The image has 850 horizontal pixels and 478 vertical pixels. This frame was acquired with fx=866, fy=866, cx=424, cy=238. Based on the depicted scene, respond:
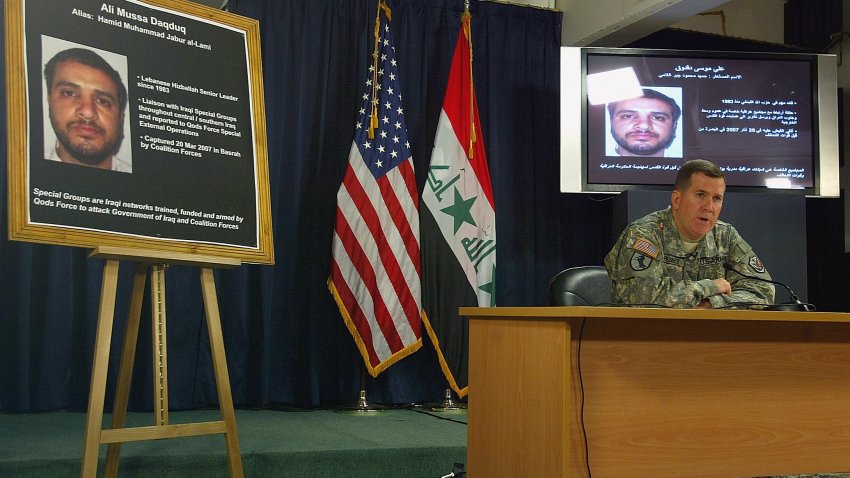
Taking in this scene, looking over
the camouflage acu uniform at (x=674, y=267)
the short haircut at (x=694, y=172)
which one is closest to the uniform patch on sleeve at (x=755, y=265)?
the camouflage acu uniform at (x=674, y=267)

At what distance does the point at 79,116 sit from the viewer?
8.85 ft

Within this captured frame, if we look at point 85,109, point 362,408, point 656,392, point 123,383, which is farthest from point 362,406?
point 656,392

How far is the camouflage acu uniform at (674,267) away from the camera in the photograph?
2789 mm

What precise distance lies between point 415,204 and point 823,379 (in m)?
2.53

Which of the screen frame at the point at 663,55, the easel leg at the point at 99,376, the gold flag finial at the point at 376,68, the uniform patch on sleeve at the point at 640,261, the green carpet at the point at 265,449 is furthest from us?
the screen frame at the point at 663,55

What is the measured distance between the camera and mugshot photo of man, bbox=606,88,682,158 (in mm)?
4824

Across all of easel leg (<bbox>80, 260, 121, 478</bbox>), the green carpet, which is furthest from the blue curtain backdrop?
easel leg (<bbox>80, 260, 121, 478</bbox>)

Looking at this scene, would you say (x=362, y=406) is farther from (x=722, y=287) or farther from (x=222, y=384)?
(x=722, y=287)

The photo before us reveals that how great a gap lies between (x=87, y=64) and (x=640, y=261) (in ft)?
6.23

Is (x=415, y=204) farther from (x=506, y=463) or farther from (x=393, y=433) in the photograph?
(x=506, y=463)


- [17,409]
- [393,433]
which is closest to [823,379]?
[393,433]

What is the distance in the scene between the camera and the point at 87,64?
8.98 ft

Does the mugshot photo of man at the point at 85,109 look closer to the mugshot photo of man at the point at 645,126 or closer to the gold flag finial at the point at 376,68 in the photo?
the gold flag finial at the point at 376,68

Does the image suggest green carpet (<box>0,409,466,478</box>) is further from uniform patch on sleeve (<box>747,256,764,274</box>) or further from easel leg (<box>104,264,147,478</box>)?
uniform patch on sleeve (<box>747,256,764,274</box>)
